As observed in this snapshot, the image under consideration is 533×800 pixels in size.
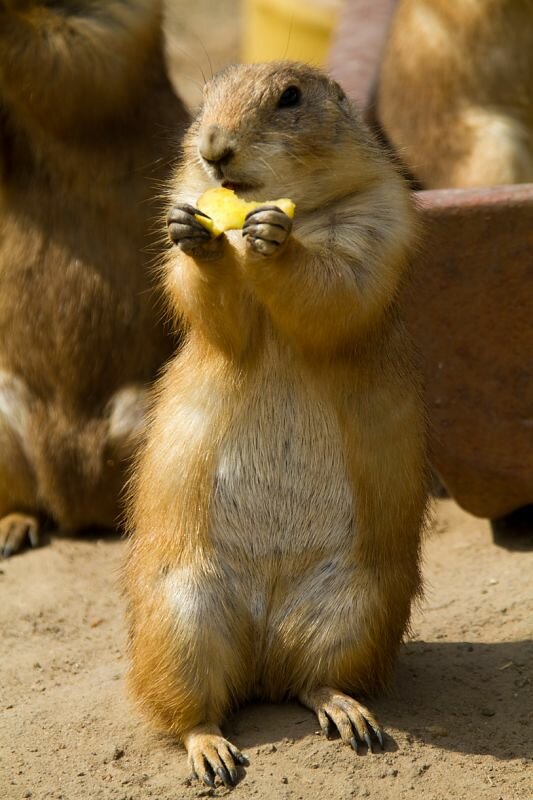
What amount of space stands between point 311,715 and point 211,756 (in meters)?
0.40

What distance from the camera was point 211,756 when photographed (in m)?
4.20

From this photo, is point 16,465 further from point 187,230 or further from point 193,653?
point 187,230

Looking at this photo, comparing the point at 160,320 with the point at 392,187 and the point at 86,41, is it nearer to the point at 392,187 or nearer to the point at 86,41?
the point at 86,41

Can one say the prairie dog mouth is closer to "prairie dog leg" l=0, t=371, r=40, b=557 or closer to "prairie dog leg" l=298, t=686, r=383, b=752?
"prairie dog leg" l=298, t=686, r=383, b=752

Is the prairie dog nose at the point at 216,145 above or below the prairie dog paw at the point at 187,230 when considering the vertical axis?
above

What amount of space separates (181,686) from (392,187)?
5.63 feet

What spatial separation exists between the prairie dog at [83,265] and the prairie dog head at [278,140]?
7.18 feet

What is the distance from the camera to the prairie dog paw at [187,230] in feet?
13.8

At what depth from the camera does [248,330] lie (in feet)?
14.4

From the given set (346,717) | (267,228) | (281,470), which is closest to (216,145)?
(267,228)

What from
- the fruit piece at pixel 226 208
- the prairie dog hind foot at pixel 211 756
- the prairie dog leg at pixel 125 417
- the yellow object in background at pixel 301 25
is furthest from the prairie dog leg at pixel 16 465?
the yellow object in background at pixel 301 25

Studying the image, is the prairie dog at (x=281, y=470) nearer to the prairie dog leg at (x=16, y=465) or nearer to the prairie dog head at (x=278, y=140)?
the prairie dog head at (x=278, y=140)

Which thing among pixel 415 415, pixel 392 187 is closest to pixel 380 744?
pixel 415 415

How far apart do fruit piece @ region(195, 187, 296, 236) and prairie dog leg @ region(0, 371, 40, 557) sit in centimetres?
293
